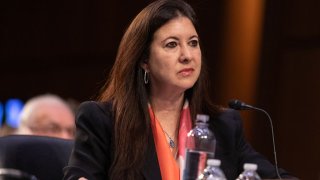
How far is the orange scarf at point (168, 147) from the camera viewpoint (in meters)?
2.83

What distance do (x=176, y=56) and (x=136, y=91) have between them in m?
0.25

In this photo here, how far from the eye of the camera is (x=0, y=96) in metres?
8.05

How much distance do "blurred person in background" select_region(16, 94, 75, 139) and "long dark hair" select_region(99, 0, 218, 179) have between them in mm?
2077

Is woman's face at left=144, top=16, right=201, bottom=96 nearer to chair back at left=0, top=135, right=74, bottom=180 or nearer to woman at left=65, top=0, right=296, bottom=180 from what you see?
woman at left=65, top=0, right=296, bottom=180

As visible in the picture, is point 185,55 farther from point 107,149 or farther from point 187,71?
point 107,149

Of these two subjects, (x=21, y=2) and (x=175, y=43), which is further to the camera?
(x=21, y=2)

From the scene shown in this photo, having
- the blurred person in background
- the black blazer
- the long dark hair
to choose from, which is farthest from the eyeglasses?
the black blazer

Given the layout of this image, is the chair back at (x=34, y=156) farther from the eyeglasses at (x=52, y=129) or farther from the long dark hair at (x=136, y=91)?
the eyeglasses at (x=52, y=129)

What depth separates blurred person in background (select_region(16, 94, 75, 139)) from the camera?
509cm

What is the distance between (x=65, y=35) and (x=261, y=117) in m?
2.48

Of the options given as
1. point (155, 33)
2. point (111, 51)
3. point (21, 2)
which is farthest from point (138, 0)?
point (155, 33)

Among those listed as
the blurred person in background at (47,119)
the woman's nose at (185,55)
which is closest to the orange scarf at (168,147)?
the woman's nose at (185,55)

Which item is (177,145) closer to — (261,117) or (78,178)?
(78,178)

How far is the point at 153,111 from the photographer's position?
3.03m
